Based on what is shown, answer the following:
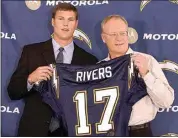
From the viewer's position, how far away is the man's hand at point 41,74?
157 centimetres

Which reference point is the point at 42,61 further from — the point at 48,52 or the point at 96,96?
the point at 96,96

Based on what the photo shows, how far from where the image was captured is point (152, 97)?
1.54m

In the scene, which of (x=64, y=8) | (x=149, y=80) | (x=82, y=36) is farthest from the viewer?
(x=82, y=36)

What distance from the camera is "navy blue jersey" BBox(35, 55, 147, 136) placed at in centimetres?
153

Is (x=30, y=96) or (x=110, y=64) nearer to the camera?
(x=110, y=64)

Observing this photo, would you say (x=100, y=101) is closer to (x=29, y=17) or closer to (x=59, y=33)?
(x=59, y=33)

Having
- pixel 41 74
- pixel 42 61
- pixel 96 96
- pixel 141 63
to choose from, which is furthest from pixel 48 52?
pixel 141 63

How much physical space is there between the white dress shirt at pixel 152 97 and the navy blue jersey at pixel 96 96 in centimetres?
4

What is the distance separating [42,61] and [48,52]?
0.17ft

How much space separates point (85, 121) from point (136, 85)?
0.28m

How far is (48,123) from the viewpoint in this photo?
162cm

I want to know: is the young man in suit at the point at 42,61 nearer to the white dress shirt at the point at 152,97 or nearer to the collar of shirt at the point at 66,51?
the collar of shirt at the point at 66,51

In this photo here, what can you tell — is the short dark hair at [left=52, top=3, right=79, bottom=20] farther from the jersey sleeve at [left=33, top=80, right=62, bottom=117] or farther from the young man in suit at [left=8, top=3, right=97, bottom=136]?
the jersey sleeve at [left=33, top=80, right=62, bottom=117]

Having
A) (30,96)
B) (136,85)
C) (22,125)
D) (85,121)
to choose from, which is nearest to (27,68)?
(30,96)
